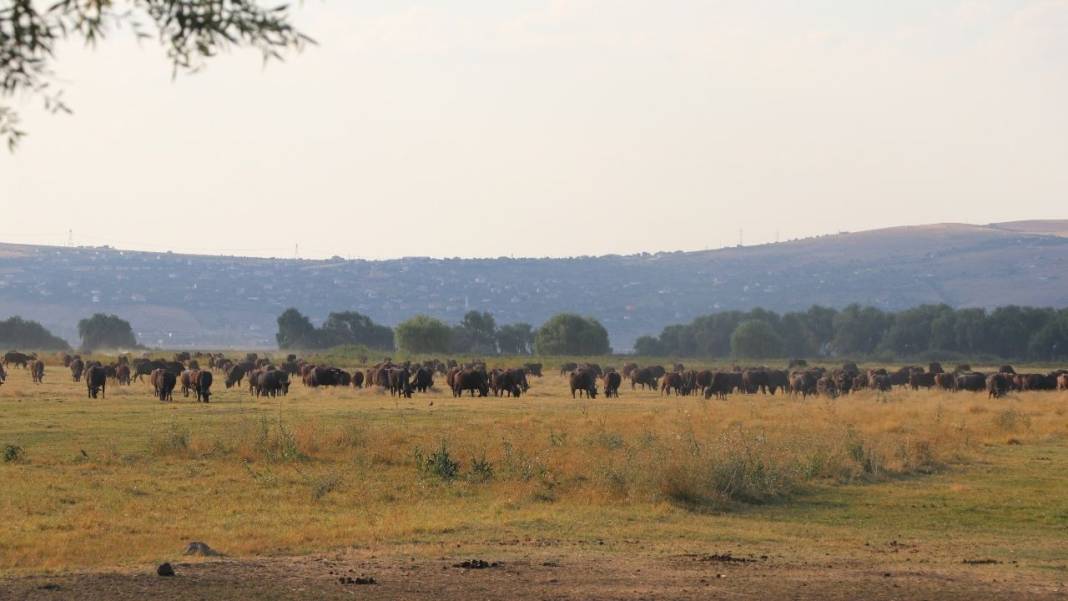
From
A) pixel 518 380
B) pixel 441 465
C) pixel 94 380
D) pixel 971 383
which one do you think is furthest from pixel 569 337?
pixel 441 465

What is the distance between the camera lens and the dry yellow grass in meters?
18.0

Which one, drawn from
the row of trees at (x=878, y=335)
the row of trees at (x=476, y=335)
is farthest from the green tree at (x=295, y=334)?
the row of trees at (x=878, y=335)

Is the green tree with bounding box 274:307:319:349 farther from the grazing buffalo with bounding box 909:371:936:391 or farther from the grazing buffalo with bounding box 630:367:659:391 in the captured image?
the grazing buffalo with bounding box 909:371:936:391

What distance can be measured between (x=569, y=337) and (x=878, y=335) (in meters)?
35.4

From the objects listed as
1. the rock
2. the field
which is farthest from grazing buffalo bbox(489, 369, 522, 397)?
the rock

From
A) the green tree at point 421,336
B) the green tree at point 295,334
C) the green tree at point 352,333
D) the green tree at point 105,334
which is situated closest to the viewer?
the green tree at point 421,336

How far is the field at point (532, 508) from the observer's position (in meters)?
13.9

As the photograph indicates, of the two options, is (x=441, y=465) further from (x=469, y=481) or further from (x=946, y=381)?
(x=946, y=381)

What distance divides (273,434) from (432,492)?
6873mm

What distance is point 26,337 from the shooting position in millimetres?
142625

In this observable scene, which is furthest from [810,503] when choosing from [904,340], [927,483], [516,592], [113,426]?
[904,340]

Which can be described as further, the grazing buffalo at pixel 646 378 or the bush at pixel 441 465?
the grazing buffalo at pixel 646 378

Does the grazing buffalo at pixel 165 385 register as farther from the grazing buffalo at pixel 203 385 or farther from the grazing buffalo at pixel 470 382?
the grazing buffalo at pixel 470 382

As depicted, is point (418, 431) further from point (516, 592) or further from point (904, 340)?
point (904, 340)
